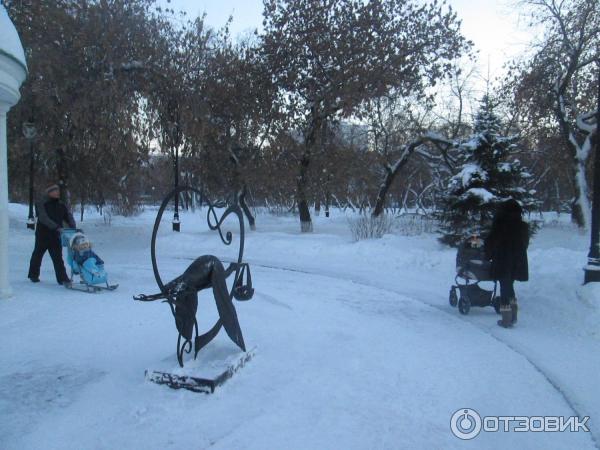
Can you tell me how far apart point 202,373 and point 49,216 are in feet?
20.4

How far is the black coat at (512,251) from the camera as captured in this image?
6762 millimetres

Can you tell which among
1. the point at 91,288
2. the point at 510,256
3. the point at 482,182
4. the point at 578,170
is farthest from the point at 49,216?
the point at 578,170

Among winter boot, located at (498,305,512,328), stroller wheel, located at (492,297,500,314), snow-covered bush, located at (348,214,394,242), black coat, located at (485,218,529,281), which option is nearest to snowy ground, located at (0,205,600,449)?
winter boot, located at (498,305,512,328)

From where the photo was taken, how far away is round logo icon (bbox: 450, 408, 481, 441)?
12.3 ft

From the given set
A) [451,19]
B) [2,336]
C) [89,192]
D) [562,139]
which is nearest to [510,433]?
[2,336]

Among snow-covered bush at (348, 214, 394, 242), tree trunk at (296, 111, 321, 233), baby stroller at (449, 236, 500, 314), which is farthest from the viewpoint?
tree trunk at (296, 111, 321, 233)

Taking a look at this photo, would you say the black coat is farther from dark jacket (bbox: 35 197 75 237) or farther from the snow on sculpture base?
dark jacket (bbox: 35 197 75 237)

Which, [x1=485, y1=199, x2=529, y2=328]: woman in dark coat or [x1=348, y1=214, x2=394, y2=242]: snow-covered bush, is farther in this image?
[x1=348, y1=214, x2=394, y2=242]: snow-covered bush

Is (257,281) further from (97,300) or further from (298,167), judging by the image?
(298,167)

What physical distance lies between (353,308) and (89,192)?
1688 cm

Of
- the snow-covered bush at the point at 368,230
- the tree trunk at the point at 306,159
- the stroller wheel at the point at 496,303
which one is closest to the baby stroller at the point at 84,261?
the stroller wheel at the point at 496,303

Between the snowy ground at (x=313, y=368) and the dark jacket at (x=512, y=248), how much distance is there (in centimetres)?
81

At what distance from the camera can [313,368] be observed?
16.5 ft

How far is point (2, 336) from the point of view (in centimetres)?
597
